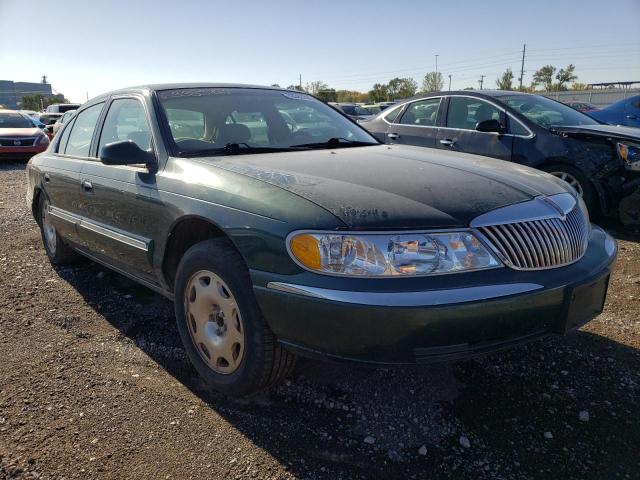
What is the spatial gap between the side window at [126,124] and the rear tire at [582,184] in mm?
4347

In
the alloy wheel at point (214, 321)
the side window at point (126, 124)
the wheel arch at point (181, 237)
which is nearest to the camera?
the alloy wheel at point (214, 321)

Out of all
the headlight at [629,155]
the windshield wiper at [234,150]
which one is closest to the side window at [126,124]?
the windshield wiper at [234,150]

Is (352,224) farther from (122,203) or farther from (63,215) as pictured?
(63,215)

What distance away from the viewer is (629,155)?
5285 millimetres

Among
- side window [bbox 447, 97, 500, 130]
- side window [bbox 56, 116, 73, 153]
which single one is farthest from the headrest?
side window [bbox 447, 97, 500, 130]

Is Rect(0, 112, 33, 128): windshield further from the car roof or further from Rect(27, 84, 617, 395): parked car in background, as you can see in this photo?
Rect(27, 84, 617, 395): parked car in background

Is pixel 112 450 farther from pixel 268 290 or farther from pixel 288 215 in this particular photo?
pixel 288 215

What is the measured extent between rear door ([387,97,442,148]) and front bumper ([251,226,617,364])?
15.2ft

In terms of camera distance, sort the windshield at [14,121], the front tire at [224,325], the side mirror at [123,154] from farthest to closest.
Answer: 1. the windshield at [14,121]
2. the side mirror at [123,154]
3. the front tire at [224,325]

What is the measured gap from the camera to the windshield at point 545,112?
19.6 ft

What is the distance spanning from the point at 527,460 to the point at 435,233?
1.01 m

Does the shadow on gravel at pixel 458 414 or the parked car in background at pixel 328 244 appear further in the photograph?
the shadow on gravel at pixel 458 414

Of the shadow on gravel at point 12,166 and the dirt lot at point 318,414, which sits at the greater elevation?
the dirt lot at point 318,414

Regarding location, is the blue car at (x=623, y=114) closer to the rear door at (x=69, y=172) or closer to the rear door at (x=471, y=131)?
the rear door at (x=471, y=131)
